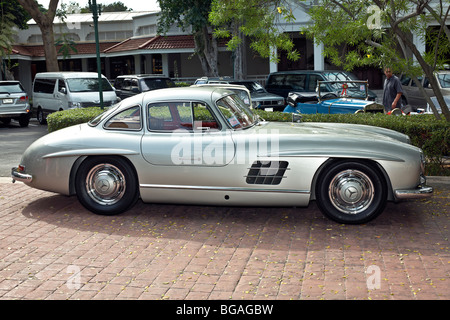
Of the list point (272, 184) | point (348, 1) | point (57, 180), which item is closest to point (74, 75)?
point (348, 1)

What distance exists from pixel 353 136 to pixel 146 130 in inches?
99.2

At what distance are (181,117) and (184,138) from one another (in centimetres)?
31

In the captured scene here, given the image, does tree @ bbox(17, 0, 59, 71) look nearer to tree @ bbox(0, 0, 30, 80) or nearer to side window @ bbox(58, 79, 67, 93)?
tree @ bbox(0, 0, 30, 80)

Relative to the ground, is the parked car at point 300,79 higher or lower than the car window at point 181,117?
higher

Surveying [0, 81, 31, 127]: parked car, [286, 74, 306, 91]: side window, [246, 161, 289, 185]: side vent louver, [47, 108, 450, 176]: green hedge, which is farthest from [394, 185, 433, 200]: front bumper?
[0, 81, 31, 127]: parked car

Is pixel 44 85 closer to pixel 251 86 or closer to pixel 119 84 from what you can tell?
pixel 119 84

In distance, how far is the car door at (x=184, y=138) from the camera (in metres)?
6.99

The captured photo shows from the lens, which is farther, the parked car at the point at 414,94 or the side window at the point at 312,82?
the side window at the point at 312,82

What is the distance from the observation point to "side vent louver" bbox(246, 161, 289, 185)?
6789 mm

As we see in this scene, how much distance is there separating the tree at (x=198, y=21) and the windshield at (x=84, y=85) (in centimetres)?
682

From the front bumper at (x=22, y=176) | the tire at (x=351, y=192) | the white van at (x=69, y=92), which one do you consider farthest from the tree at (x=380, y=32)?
the white van at (x=69, y=92)

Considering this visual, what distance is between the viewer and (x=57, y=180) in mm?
7477

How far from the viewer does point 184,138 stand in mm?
7172

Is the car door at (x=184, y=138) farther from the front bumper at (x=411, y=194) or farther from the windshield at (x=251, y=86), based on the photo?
the windshield at (x=251, y=86)
